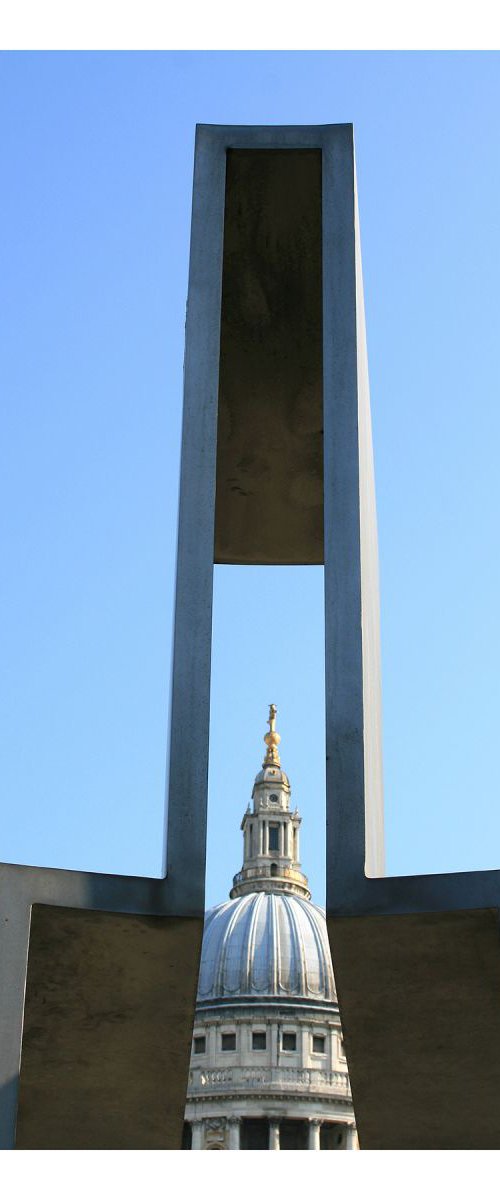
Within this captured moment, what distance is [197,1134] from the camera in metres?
67.6

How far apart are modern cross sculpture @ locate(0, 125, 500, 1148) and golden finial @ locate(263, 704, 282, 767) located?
75051mm

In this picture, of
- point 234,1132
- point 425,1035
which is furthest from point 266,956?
point 425,1035

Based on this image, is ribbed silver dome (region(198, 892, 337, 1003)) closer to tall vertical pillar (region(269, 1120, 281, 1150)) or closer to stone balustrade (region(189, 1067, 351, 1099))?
stone balustrade (region(189, 1067, 351, 1099))

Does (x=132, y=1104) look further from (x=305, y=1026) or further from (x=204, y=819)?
(x=305, y=1026)

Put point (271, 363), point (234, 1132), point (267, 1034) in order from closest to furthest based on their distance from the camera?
point (271, 363), point (234, 1132), point (267, 1034)

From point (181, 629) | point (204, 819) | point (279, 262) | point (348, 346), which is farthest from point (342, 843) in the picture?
point (279, 262)

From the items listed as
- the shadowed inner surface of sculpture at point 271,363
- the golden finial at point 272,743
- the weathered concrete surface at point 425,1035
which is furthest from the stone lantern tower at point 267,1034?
the weathered concrete surface at point 425,1035

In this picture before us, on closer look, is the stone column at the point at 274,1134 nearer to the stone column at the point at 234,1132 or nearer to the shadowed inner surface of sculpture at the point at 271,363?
the stone column at the point at 234,1132

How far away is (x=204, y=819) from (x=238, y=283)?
3123 millimetres

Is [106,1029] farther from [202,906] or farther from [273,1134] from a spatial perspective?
[273,1134]

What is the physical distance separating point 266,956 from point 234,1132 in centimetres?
948

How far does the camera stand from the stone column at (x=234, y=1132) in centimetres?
6662

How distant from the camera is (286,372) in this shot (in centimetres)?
806
